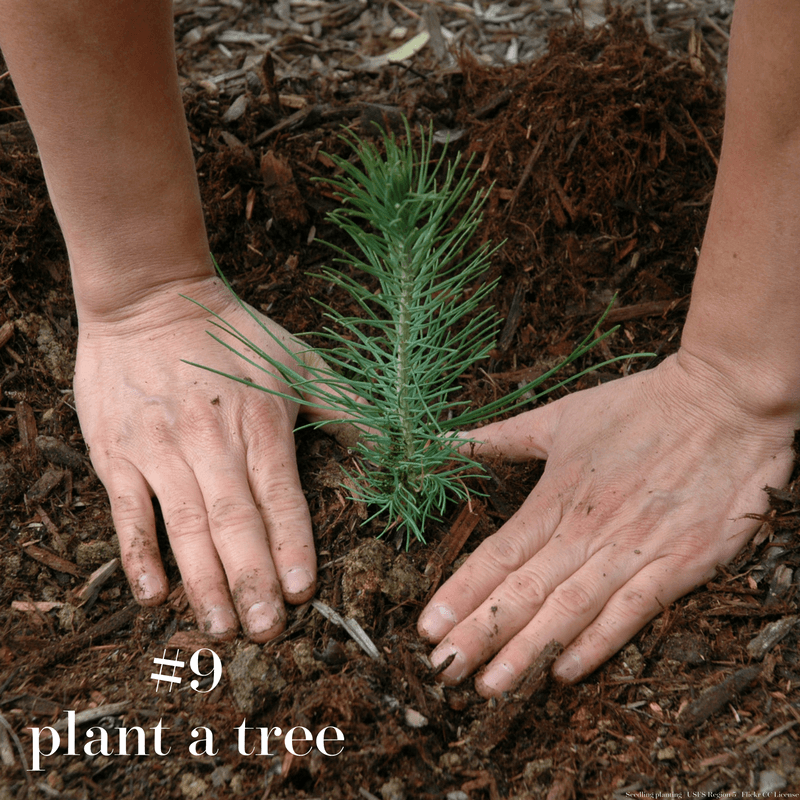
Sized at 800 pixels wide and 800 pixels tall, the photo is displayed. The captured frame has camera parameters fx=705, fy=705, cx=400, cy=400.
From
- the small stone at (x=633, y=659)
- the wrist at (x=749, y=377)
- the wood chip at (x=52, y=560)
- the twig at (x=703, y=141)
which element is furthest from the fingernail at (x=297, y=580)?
the twig at (x=703, y=141)

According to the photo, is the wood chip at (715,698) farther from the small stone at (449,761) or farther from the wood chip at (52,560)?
the wood chip at (52,560)

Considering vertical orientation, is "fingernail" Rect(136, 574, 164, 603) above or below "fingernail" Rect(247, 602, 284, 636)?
below

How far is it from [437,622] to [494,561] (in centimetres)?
17

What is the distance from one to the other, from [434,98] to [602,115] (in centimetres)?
55

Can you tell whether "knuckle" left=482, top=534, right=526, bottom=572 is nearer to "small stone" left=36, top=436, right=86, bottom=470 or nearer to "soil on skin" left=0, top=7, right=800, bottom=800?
"soil on skin" left=0, top=7, right=800, bottom=800

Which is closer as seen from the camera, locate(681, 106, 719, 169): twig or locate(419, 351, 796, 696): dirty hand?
locate(419, 351, 796, 696): dirty hand

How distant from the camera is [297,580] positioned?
4.41ft

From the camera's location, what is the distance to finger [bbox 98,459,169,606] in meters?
1.40

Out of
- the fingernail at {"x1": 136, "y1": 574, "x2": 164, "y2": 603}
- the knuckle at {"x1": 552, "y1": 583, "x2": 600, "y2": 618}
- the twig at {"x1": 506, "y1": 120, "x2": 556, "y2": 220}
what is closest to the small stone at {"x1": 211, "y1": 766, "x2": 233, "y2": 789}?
the fingernail at {"x1": 136, "y1": 574, "x2": 164, "y2": 603}

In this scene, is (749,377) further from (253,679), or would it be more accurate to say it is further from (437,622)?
(253,679)

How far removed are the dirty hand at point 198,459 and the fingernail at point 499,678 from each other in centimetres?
37

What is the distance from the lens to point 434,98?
2.21 m

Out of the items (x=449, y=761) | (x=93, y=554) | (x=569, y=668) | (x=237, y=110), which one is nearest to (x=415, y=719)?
(x=449, y=761)

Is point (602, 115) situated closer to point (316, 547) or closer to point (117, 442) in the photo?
point (316, 547)
